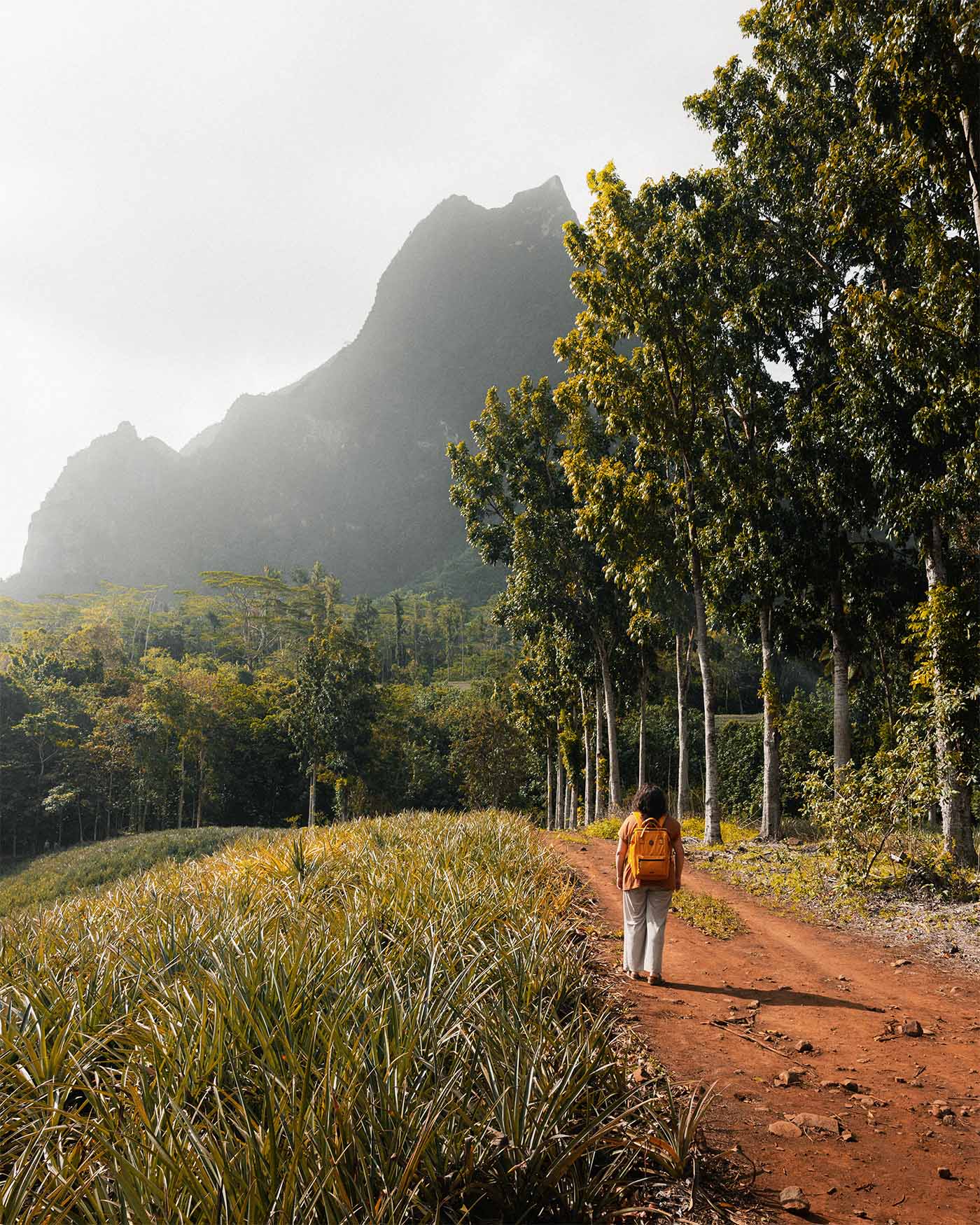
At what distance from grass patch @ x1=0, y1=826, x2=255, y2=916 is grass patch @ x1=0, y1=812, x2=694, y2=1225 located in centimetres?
2185

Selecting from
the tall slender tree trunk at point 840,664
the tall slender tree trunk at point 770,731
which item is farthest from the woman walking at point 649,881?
the tall slender tree trunk at point 770,731

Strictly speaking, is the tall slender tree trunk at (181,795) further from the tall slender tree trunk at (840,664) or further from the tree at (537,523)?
the tall slender tree trunk at (840,664)

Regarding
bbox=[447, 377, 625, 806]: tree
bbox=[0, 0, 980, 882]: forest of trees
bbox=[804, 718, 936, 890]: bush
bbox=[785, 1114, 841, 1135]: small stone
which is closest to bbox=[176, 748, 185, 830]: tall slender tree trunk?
bbox=[0, 0, 980, 882]: forest of trees

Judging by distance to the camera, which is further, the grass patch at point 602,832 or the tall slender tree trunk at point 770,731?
the grass patch at point 602,832

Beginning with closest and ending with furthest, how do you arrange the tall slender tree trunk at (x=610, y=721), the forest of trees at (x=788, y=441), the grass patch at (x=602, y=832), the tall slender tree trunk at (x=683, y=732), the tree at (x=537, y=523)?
the forest of trees at (x=788, y=441) < the tall slender tree trunk at (x=683, y=732) < the grass patch at (x=602, y=832) < the tall slender tree trunk at (x=610, y=721) < the tree at (x=537, y=523)

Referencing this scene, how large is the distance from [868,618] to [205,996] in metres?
14.9

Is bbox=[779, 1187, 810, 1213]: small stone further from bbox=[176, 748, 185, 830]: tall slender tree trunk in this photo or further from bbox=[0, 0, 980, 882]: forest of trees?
bbox=[176, 748, 185, 830]: tall slender tree trunk

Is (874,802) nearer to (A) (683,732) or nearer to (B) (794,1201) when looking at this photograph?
(B) (794,1201)

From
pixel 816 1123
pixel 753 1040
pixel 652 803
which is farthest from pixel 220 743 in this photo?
pixel 816 1123

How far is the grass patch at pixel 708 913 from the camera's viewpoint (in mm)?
7125

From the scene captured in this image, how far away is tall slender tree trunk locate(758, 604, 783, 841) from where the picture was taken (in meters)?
13.9

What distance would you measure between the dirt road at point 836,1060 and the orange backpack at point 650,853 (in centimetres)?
85

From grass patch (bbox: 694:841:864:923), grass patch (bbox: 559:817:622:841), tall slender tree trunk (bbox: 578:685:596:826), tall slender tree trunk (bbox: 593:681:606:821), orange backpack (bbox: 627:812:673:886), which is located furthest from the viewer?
tall slender tree trunk (bbox: 578:685:596:826)

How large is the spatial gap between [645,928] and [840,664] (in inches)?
372
